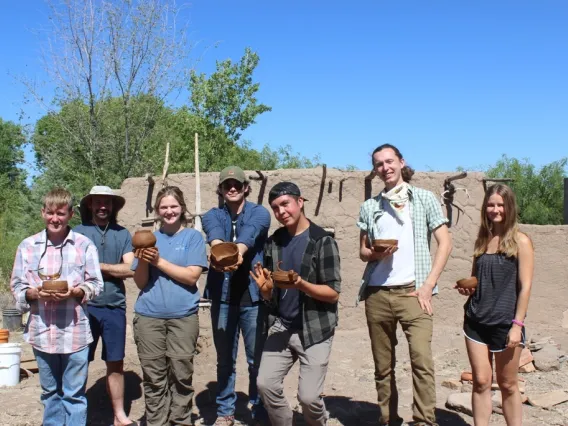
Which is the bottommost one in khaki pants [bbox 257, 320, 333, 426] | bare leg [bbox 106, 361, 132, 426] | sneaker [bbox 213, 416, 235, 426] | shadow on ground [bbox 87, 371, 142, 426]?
shadow on ground [bbox 87, 371, 142, 426]

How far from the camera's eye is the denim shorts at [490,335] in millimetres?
3553

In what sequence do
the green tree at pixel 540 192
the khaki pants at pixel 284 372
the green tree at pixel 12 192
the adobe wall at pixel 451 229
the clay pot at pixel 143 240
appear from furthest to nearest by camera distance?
1. the green tree at pixel 12 192
2. the green tree at pixel 540 192
3. the adobe wall at pixel 451 229
4. the clay pot at pixel 143 240
5. the khaki pants at pixel 284 372

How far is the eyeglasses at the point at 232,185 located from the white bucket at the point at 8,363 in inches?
114

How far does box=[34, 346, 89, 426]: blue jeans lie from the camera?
3725 millimetres

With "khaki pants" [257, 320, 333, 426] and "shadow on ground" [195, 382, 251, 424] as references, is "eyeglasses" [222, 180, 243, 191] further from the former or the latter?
"shadow on ground" [195, 382, 251, 424]

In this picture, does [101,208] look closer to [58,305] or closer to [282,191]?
[58,305]

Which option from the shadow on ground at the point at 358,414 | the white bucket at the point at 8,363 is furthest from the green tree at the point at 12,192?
the shadow on ground at the point at 358,414

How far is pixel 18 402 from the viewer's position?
5.08 m

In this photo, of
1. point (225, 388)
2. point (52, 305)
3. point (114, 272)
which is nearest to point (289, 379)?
point (225, 388)

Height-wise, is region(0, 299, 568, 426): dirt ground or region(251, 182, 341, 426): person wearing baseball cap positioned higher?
region(251, 182, 341, 426): person wearing baseball cap

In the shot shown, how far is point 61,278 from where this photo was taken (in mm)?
3758

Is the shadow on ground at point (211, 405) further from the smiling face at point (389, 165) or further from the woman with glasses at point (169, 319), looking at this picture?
the smiling face at point (389, 165)

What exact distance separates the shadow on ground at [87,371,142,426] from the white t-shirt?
2378 mm

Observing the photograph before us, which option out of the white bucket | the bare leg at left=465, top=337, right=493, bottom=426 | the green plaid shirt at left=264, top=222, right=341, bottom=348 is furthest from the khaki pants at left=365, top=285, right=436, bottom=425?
the white bucket
